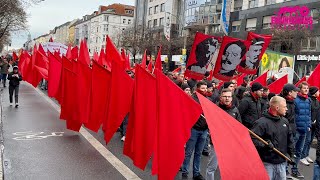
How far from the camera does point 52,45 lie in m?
19.7

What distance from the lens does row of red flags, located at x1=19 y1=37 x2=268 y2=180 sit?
14.1 ft

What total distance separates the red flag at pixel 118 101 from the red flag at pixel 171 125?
7.35 ft

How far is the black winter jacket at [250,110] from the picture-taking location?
7.23 m

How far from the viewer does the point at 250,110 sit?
7.24m

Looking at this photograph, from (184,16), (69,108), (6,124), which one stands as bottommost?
(6,124)

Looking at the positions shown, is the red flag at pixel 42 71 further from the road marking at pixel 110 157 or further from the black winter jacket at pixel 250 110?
the black winter jacket at pixel 250 110

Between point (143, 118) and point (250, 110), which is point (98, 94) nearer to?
point (143, 118)

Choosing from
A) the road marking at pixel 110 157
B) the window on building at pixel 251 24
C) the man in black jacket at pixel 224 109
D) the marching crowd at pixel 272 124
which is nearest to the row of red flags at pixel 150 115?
the road marking at pixel 110 157

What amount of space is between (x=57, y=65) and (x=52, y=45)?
8182 millimetres

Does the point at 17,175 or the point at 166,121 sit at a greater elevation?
the point at 166,121

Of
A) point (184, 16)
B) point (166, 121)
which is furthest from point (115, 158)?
point (184, 16)

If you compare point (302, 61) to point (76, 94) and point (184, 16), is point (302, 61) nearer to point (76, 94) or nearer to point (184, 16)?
point (184, 16)

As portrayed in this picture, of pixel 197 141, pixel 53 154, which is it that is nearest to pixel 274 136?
pixel 197 141

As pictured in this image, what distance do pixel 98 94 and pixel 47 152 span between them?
5.31 ft
